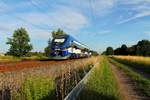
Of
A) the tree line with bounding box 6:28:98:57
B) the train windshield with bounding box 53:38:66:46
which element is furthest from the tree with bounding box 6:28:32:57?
the train windshield with bounding box 53:38:66:46

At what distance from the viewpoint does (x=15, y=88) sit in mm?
3947

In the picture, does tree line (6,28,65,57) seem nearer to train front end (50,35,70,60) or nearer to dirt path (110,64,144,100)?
train front end (50,35,70,60)

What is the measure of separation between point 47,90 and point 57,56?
14.3m

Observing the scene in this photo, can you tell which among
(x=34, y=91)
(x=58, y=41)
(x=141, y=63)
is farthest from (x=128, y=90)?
(x=141, y=63)

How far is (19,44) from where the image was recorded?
5275 cm

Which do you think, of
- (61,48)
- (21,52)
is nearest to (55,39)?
(61,48)

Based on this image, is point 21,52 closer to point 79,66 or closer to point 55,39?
point 55,39

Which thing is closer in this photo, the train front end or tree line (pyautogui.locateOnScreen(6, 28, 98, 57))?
Answer: the train front end

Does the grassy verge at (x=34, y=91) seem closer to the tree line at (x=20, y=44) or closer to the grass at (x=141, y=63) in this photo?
the grass at (x=141, y=63)

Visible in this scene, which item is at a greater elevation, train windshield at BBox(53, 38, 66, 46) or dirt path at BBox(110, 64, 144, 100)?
train windshield at BBox(53, 38, 66, 46)

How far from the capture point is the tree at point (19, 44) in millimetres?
52447

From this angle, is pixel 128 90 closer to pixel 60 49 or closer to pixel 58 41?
pixel 60 49

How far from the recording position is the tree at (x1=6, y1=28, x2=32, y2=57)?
5245cm

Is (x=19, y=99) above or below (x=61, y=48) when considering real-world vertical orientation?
below
